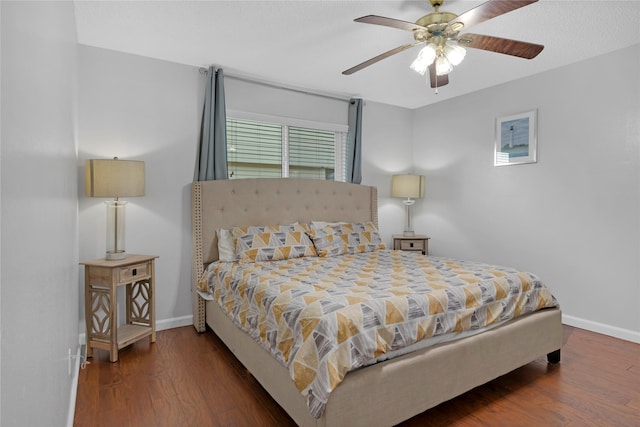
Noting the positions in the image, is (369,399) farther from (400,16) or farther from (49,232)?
(400,16)

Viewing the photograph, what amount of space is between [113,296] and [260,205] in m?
1.52

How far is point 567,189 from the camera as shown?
11.4 feet

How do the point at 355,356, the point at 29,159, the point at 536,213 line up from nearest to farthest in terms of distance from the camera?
the point at 29,159 < the point at 355,356 < the point at 536,213

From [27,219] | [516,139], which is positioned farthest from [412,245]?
[27,219]

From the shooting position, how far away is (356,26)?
2664 millimetres

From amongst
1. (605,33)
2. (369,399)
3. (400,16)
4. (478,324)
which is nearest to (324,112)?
(400,16)

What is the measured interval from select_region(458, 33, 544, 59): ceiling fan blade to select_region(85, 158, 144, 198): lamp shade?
2.52 metres

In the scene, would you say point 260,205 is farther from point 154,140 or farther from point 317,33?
point 317,33

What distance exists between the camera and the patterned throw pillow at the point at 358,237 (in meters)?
3.66

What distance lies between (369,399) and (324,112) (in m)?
3.36

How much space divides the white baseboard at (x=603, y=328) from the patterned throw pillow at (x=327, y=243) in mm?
2270

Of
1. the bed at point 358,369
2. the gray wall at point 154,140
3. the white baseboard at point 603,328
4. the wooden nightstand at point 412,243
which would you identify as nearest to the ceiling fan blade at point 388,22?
the bed at point 358,369

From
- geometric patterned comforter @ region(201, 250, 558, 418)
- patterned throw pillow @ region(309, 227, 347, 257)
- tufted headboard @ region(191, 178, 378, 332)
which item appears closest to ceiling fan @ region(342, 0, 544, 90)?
geometric patterned comforter @ region(201, 250, 558, 418)

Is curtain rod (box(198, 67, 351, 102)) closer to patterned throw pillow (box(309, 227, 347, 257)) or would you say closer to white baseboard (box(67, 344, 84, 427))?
patterned throw pillow (box(309, 227, 347, 257))
